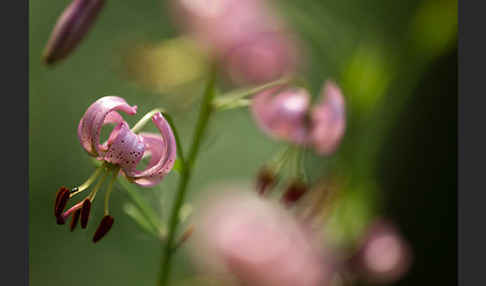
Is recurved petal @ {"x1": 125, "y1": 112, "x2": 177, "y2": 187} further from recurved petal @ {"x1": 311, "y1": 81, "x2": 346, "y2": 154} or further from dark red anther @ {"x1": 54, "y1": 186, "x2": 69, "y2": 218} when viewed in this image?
recurved petal @ {"x1": 311, "y1": 81, "x2": 346, "y2": 154}

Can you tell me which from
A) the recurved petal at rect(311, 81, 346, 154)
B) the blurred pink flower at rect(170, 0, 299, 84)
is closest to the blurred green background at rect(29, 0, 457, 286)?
the blurred pink flower at rect(170, 0, 299, 84)

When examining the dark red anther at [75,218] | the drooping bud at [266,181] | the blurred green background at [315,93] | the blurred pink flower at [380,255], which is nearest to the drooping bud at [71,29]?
the blurred green background at [315,93]

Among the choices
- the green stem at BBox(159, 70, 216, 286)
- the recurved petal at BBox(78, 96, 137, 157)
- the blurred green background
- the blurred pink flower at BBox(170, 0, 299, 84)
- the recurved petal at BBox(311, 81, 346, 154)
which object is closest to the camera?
the recurved petal at BBox(78, 96, 137, 157)

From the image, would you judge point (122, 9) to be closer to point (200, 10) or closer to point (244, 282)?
point (200, 10)

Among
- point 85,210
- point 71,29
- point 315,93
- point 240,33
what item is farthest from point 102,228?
point 315,93

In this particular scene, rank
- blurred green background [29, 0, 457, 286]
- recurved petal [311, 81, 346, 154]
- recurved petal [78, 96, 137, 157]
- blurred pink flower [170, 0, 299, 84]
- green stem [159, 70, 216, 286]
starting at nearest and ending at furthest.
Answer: recurved petal [78, 96, 137, 157], green stem [159, 70, 216, 286], recurved petal [311, 81, 346, 154], blurred pink flower [170, 0, 299, 84], blurred green background [29, 0, 457, 286]

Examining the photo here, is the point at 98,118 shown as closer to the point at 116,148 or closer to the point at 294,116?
the point at 116,148

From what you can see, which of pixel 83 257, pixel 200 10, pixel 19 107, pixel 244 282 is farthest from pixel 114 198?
pixel 19 107
